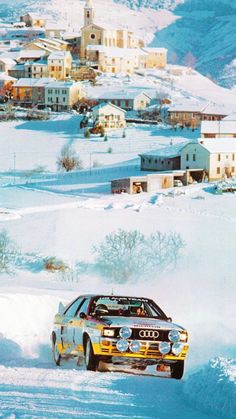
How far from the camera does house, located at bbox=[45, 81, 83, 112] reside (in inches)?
3187

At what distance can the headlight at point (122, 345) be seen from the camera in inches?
369

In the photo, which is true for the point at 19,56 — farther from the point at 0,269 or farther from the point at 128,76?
the point at 0,269

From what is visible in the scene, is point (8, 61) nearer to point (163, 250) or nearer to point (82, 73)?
point (82, 73)

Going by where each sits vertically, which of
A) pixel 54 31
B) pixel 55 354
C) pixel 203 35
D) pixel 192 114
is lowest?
pixel 192 114

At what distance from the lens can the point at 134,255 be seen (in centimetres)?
2703

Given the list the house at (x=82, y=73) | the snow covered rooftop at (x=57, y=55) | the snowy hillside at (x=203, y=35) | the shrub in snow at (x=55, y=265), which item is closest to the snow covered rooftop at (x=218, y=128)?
the house at (x=82, y=73)

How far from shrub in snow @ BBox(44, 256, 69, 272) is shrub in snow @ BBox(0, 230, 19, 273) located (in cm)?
82

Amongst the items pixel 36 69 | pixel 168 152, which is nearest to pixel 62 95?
pixel 36 69

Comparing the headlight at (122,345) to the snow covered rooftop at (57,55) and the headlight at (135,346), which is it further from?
the snow covered rooftop at (57,55)

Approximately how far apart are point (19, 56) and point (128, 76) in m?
10.7

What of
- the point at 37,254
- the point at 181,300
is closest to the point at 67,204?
the point at 37,254

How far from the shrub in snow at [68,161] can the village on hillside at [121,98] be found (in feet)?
0.22

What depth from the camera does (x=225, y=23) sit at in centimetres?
18238

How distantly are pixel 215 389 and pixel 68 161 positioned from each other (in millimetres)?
48948
